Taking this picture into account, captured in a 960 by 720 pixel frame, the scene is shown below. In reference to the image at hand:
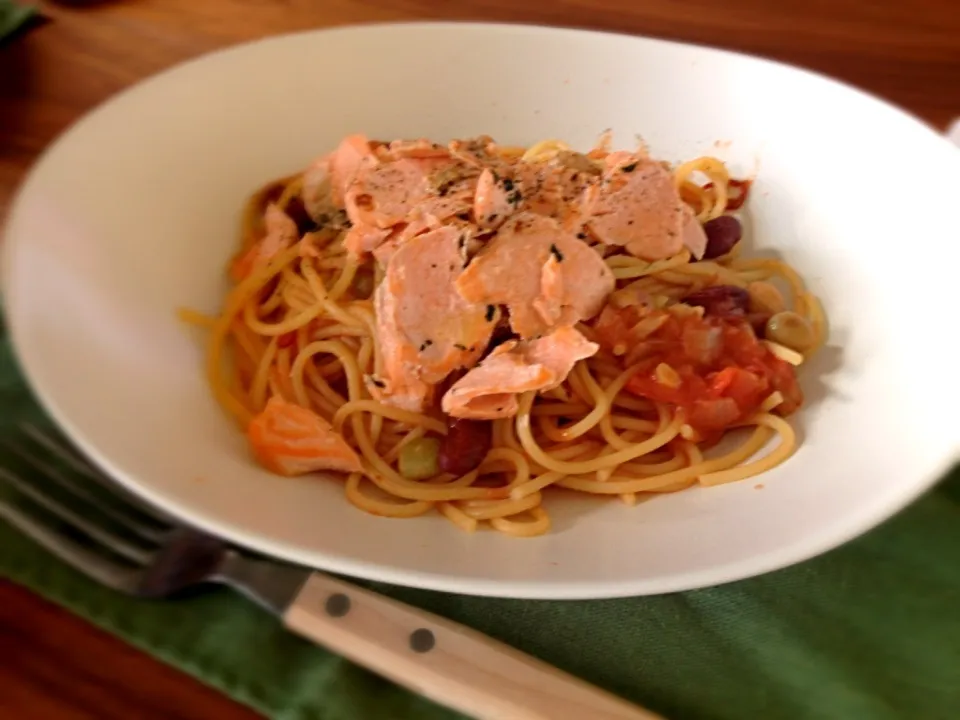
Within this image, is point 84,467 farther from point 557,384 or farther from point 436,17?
point 436,17

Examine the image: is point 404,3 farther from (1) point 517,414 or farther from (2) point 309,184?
(1) point 517,414

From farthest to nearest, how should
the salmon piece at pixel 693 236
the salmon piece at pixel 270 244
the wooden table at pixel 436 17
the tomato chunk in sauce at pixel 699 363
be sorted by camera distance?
the wooden table at pixel 436 17 → the salmon piece at pixel 270 244 → the salmon piece at pixel 693 236 → the tomato chunk in sauce at pixel 699 363

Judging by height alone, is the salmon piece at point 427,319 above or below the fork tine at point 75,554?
above

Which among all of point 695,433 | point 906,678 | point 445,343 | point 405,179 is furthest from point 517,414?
point 906,678

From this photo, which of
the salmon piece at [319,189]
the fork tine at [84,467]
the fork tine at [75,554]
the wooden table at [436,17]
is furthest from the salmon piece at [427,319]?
the wooden table at [436,17]

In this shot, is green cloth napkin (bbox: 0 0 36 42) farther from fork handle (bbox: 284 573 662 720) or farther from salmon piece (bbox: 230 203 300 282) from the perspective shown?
fork handle (bbox: 284 573 662 720)

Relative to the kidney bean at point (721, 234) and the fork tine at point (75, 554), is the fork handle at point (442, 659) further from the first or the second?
the kidney bean at point (721, 234)

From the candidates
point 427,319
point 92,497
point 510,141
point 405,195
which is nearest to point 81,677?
point 92,497
